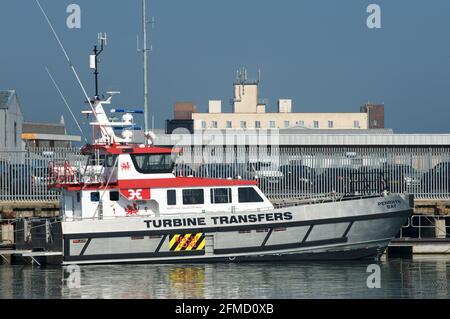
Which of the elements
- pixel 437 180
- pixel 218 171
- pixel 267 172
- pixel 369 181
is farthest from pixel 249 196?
pixel 437 180

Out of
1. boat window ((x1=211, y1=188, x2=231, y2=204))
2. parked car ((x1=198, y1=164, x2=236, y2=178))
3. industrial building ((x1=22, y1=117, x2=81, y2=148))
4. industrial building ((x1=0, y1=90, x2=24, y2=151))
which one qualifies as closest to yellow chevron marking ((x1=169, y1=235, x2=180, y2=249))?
boat window ((x1=211, y1=188, x2=231, y2=204))

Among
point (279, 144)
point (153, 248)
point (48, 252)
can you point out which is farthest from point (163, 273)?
point (279, 144)

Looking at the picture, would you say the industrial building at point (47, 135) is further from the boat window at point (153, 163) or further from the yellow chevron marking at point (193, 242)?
the yellow chevron marking at point (193, 242)

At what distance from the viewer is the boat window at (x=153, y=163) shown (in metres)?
41.3

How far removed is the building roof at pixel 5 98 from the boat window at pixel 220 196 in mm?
41164

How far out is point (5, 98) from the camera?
80.4 m

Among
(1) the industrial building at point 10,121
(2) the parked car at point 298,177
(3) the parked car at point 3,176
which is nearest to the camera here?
(3) the parked car at point 3,176

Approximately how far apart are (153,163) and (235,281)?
657cm

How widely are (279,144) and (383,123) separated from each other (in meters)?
46.4

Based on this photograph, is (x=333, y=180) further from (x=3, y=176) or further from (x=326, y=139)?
(x=3, y=176)

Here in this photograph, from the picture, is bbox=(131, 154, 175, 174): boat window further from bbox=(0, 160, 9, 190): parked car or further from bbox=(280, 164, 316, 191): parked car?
bbox=(280, 164, 316, 191): parked car

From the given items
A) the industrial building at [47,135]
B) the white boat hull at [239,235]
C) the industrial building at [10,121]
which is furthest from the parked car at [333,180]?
the industrial building at [47,135]

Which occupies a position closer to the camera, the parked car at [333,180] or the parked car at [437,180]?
the parked car at [437,180]
